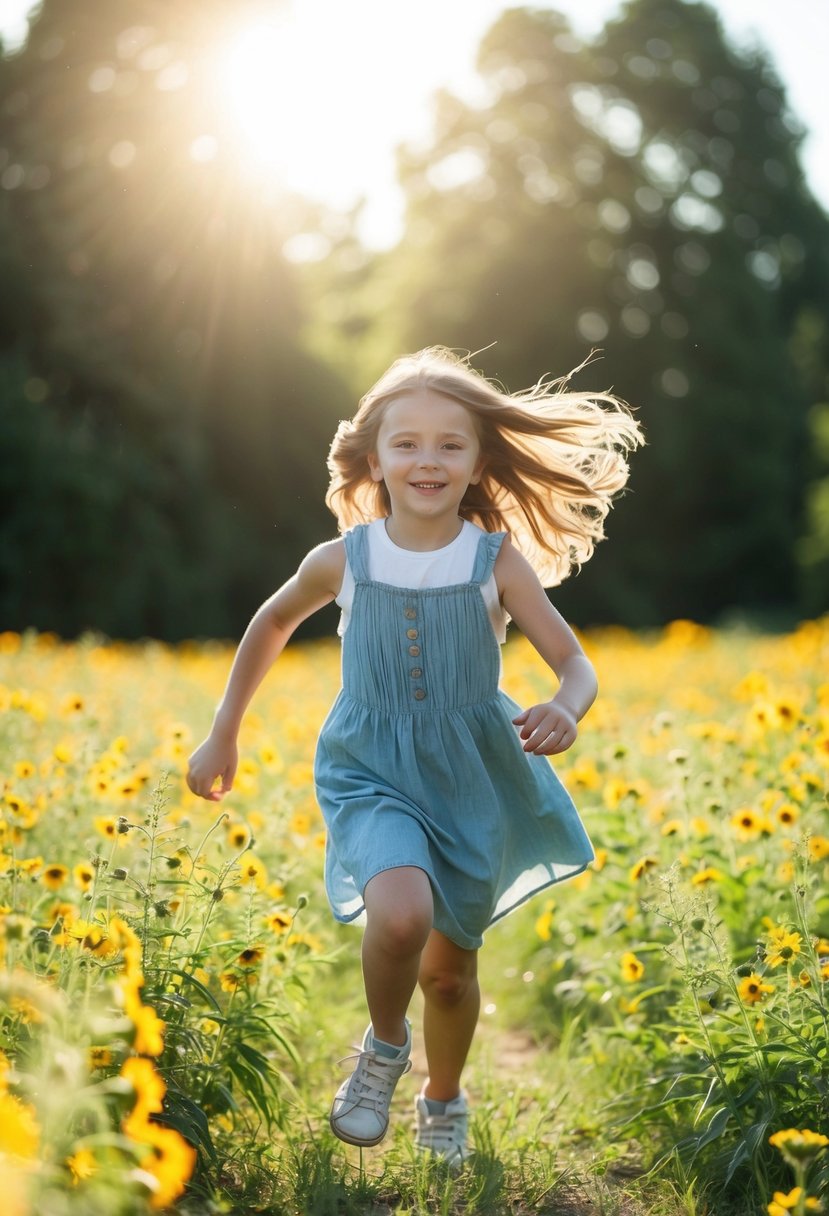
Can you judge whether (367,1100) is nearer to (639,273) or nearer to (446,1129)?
(446,1129)

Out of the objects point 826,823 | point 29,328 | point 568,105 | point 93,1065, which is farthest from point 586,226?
point 93,1065

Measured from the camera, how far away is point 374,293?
30062 millimetres

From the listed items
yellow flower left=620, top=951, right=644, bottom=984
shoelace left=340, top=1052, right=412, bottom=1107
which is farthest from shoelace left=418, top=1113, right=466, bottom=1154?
yellow flower left=620, top=951, right=644, bottom=984

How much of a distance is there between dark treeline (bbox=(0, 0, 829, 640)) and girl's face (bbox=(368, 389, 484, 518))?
14503 mm

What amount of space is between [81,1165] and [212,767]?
5.03ft

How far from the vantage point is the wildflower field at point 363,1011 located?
189cm

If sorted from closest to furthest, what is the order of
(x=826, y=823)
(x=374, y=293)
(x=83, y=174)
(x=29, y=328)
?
(x=826, y=823) < (x=29, y=328) < (x=83, y=174) < (x=374, y=293)

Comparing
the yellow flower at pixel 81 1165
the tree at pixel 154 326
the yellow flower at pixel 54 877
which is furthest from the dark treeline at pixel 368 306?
the yellow flower at pixel 81 1165

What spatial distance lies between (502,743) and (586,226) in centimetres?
2610

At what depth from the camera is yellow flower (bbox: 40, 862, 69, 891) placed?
3.09 meters

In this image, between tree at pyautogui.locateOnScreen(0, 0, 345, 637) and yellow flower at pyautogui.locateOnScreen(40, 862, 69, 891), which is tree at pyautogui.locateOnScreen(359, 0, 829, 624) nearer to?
tree at pyautogui.locateOnScreen(0, 0, 345, 637)

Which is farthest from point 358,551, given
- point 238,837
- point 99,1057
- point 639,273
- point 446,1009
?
point 639,273

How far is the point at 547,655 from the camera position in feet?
10.0

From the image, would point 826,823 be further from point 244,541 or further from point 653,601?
point 653,601
